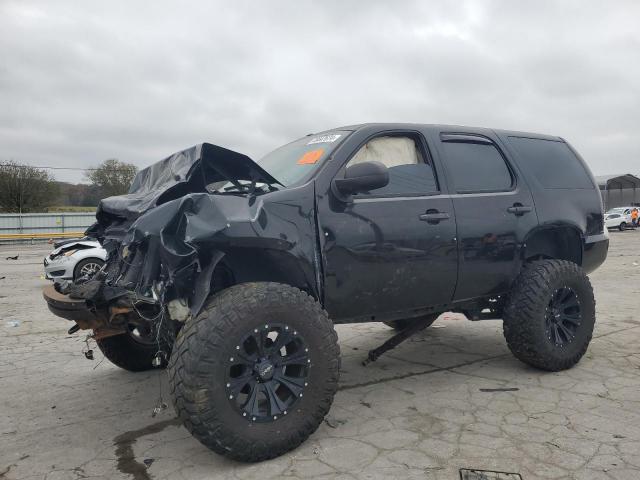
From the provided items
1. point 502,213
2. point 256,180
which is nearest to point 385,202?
point 256,180

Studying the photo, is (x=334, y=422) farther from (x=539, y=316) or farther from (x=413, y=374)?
(x=539, y=316)

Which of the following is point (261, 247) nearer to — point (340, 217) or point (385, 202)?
point (340, 217)

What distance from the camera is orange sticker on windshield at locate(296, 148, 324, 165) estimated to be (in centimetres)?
Result: 337

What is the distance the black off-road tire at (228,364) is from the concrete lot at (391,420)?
16 cm

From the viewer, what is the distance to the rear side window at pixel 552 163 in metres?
4.28

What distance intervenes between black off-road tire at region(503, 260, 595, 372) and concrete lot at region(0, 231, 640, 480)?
0.16 metres

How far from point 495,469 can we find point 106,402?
270cm

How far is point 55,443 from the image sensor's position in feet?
9.80

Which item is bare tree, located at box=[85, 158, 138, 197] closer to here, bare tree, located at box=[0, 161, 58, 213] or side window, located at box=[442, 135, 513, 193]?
bare tree, located at box=[0, 161, 58, 213]

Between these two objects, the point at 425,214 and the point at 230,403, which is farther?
the point at 425,214

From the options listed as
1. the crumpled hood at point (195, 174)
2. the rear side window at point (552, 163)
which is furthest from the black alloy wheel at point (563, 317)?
the crumpled hood at point (195, 174)

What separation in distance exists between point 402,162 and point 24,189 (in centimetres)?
4093

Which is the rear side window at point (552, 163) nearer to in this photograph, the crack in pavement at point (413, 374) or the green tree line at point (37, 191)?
the crack in pavement at point (413, 374)

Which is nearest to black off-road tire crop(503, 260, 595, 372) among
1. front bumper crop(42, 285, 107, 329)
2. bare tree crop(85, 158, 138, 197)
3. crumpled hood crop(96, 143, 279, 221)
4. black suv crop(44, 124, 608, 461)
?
black suv crop(44, 124, 608, 461)
